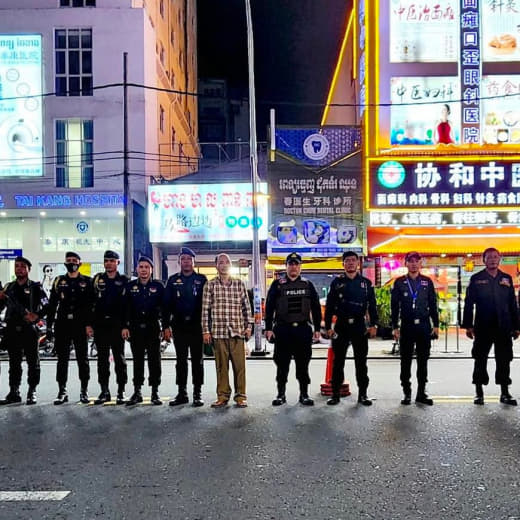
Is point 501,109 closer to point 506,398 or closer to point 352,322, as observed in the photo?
point 506,398

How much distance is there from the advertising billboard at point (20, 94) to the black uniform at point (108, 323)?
19.5 metres

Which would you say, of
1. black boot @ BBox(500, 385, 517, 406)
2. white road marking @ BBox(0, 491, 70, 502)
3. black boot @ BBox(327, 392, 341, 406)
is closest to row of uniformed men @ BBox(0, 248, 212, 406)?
black boot @ BBox(327, 392, 341, 406)

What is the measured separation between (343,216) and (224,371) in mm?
14966

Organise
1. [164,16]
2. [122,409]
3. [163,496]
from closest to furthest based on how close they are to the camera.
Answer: [163,496] → [122,409] → [164,16]

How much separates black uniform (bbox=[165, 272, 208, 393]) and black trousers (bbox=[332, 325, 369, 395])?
69.8 inches

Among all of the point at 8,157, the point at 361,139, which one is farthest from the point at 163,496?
the point at 8,157

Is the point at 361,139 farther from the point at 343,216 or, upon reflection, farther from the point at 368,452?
the point at 368,452

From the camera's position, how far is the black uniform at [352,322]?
7594 mm

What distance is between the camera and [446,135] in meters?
21.6

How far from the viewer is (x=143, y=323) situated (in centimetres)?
778

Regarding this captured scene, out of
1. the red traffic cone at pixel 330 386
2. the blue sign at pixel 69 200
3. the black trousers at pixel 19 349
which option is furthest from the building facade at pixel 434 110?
the black trousers at pixel 19 349

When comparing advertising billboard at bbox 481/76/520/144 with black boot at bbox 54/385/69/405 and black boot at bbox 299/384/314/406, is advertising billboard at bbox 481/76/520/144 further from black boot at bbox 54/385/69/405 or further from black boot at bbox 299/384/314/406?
black boot at bbox 54/385/69/405

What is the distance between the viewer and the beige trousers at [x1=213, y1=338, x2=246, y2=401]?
7.47 meters

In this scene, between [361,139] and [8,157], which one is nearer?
[361,139]
